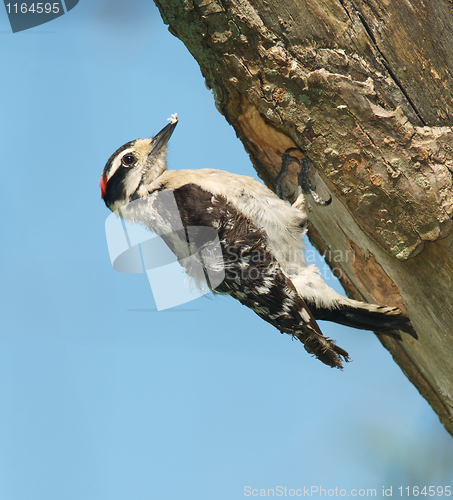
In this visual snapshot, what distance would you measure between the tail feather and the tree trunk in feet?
0.22

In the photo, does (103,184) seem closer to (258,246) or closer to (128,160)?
(128,160)

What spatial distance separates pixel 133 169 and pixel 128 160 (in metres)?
0.07

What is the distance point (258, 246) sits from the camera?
7.84 ft

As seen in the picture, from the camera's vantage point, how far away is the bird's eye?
2719 millimetres

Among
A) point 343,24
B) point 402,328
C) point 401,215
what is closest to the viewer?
point 343,24

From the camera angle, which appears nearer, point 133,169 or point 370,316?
point 370,316

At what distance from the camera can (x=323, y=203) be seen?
2387mm

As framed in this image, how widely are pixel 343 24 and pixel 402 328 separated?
170 cm

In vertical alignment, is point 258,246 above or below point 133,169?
below

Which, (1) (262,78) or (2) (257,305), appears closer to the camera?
(1) (262,78)

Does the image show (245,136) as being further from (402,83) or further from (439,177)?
(439,177)

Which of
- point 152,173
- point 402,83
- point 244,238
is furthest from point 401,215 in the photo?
point 152,173

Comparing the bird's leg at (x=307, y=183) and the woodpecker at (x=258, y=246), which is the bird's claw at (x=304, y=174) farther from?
the woodpecker at (x=258, y=246)

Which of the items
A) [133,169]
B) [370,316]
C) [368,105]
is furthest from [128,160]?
[370,316]
